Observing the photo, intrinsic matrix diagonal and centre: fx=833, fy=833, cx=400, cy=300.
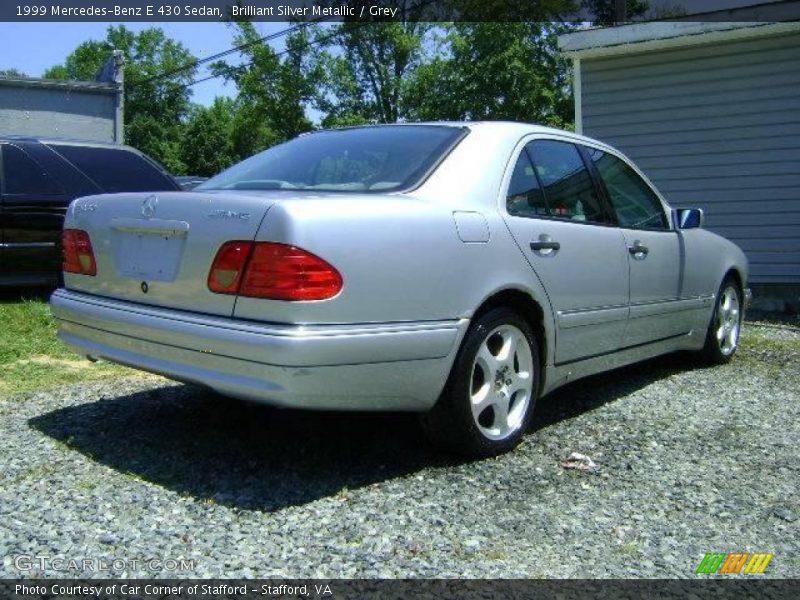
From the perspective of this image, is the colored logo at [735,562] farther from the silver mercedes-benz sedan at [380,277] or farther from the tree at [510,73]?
the tree at [510,73]

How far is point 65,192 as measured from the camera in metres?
7.80

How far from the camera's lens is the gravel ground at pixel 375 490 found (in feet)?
8.80

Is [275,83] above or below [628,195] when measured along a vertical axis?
above

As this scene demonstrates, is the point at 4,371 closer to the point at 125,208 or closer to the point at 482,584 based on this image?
the point at 125,208

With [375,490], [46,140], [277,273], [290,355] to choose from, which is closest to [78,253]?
[277,273]

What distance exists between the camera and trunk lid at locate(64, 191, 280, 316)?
3.14 meters

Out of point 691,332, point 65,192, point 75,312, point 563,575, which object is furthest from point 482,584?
point 65,192

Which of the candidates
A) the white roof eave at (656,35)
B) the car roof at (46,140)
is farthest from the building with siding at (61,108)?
the white roof eave at (656,35)

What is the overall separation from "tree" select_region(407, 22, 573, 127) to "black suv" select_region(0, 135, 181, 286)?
2886 centimetres

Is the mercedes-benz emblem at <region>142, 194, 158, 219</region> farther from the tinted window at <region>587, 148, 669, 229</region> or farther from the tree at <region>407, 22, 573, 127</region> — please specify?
the tree at <region>407, 22, 573, 127</region>

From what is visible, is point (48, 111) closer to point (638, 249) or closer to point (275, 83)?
point (638, 249)

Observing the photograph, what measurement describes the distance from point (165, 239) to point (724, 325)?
4298mm

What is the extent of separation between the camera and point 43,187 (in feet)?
25.4

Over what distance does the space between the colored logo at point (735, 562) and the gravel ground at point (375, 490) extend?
0.04 meters
